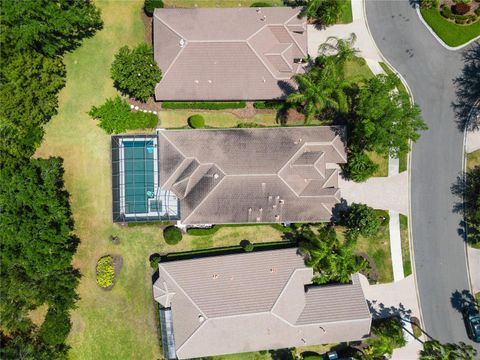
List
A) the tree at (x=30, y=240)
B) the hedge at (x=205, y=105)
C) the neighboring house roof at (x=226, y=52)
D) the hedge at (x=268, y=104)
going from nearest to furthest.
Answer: the tree at (x=30, y=240)
the neighboring house roof at (x=226, y=52)
the hedge at (x=268, y=104)
the hedge at (x=205, y=105)

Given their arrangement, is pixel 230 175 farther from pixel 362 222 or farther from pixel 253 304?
pixel 362 222

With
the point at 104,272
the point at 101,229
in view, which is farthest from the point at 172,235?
the point at 104,272

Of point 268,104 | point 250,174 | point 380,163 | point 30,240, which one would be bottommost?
point 30,240

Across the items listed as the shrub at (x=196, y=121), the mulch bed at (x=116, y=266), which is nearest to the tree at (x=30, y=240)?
the mulch bed at (x=116, y=266)

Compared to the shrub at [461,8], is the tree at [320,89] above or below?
below

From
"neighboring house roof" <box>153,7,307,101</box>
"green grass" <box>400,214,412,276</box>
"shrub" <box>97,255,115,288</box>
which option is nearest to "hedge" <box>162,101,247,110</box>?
"neighboring house roof" <box>153,7,307,101</box>

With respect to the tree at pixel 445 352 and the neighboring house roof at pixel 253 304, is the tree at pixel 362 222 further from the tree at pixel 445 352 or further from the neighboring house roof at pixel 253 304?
the tree at pixel 445 352

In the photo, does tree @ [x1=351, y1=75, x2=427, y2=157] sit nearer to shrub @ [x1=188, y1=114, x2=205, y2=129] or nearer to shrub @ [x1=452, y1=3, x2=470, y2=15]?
shrub @ [x1=452, y1=3, x2=470, y2=15]
